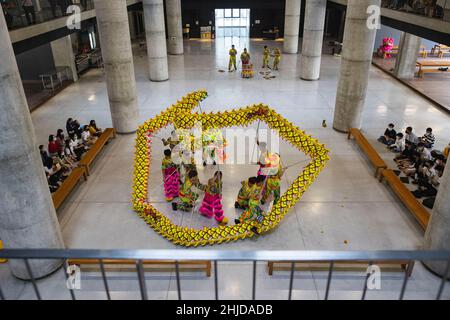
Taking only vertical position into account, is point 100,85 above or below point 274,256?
below

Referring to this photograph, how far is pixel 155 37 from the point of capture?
62.3ft

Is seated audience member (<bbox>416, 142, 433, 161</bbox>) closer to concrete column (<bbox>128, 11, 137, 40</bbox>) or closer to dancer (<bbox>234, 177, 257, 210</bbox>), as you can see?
dancer (<bbox>234, 177, 257, 210</bbox>)

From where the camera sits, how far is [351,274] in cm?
673

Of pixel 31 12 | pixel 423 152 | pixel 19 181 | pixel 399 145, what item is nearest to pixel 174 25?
pixel 31 12

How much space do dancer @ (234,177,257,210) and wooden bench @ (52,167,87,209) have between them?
4.07 metres

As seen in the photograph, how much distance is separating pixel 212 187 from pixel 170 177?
140cm

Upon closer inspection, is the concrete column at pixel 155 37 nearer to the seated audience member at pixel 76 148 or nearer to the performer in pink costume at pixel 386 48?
the seated audience member at pixel 76 148

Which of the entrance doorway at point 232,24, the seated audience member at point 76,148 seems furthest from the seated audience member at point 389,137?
the entrance doorway at point 232,24

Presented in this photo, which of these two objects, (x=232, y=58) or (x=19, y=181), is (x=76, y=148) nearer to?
(x=19, y=181)

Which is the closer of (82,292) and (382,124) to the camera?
(82,292)

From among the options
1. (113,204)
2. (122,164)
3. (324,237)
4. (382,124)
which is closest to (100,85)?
(122,164)

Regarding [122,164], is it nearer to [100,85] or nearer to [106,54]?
[106,54]

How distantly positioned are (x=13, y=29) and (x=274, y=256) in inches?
443

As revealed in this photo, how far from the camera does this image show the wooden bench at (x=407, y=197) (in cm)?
775
